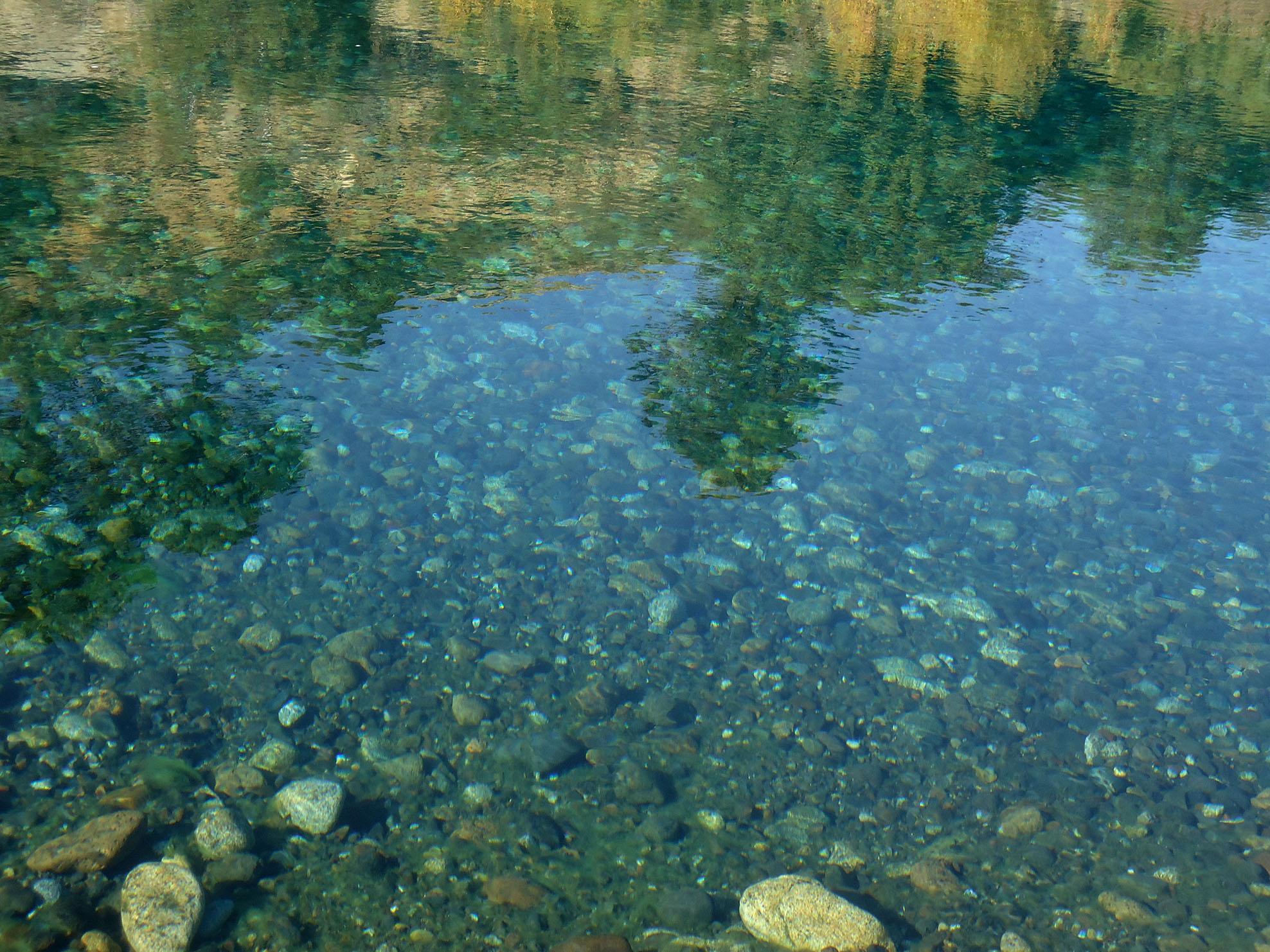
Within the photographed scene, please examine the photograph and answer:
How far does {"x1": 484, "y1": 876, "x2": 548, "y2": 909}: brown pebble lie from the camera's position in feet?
16.5

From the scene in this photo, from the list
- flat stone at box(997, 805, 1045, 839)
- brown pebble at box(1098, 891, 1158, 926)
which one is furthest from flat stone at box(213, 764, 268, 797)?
brown pebble at box(1098, 891, 1158, 926)

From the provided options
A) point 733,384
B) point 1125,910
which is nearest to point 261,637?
point 733,384

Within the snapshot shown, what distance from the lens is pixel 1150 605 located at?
7.23 meters

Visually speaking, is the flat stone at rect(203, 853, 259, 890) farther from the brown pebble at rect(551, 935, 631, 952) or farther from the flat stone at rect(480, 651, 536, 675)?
the flat stone at rect(480, 651, 536, 675)

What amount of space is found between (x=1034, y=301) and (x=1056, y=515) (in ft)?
13.6

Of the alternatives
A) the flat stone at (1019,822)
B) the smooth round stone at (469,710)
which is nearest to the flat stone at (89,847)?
the smooth round stone at (469,710)

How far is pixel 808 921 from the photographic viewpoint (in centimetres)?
496

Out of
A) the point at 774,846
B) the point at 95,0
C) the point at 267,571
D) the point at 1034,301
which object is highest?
the point at 95,0

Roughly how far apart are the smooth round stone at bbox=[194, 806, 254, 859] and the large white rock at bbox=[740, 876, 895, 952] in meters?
2.41

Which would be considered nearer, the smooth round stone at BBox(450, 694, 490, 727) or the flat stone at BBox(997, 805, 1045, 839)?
the flat stone at BBox(997, 805, 1045, 839)

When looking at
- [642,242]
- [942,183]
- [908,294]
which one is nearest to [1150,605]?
[908,294]

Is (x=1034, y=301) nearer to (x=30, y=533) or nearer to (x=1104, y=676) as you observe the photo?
(x=1104, y=676)

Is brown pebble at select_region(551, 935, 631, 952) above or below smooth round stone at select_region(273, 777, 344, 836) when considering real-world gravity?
below

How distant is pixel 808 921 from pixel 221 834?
9.22ft
